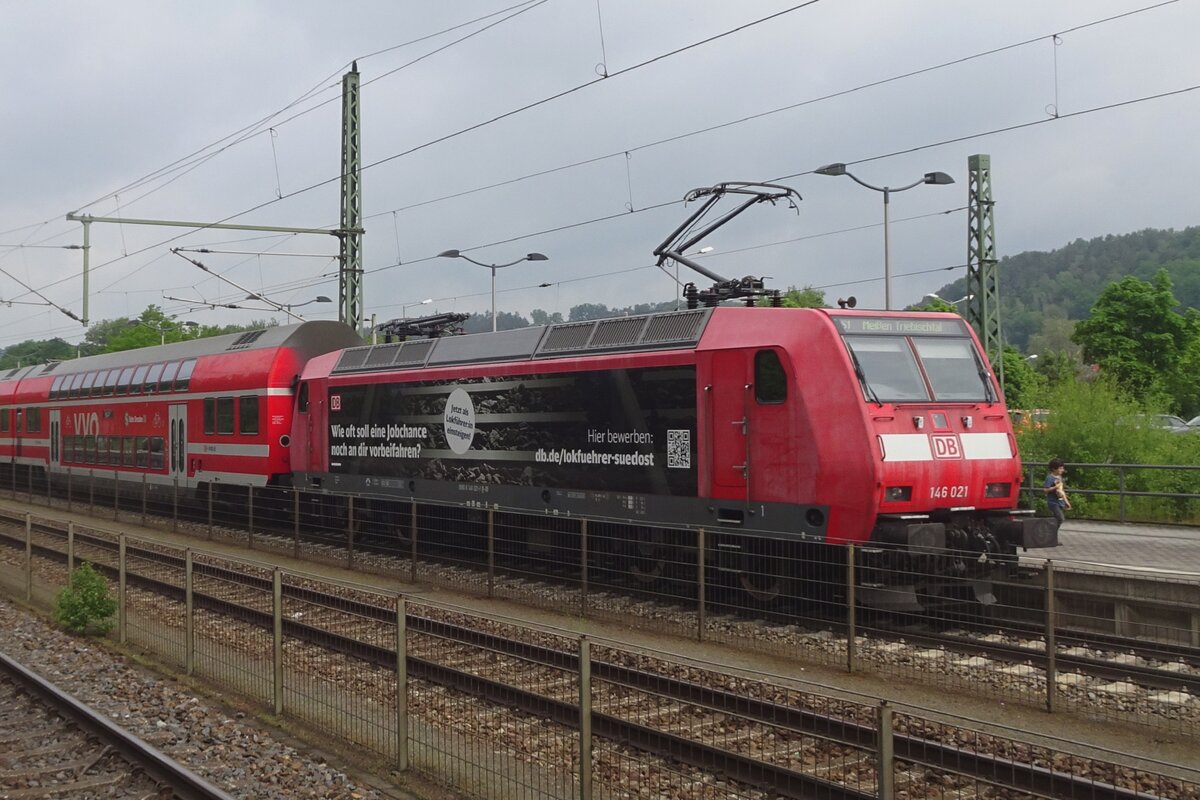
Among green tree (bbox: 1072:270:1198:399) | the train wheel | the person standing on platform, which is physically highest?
green tree (bbox: 1072:270:1198:399)

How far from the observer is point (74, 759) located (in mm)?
8266

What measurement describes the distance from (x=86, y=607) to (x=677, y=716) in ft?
28.3

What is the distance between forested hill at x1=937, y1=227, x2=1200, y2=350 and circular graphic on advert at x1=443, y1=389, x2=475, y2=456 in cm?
13015

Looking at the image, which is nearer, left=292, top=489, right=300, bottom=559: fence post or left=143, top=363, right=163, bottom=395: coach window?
left=292, top=489, right=300, bottom=559: fence post

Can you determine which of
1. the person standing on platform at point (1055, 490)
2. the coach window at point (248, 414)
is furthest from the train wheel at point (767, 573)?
the coach window at point (248, 414)

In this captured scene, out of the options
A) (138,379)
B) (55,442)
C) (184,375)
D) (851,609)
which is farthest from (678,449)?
(55,442)

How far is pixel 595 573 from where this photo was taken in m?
15.3

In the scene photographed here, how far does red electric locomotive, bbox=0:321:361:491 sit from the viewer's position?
22688mm

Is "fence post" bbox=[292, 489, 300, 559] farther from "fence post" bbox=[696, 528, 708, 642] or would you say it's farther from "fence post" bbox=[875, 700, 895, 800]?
"fence post" bbox=[875, 700, 895, 800]

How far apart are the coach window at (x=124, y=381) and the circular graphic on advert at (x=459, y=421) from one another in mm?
13520

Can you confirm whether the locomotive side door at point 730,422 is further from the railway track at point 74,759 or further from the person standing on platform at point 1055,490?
the railway track at point 74,759

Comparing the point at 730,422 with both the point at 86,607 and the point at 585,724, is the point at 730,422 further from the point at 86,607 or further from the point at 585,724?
the point at 86,607

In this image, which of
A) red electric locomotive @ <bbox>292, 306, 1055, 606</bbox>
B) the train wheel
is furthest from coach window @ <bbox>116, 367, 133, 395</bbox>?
the train wheel

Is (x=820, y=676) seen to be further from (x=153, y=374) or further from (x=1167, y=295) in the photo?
(x=1167, y=295)
